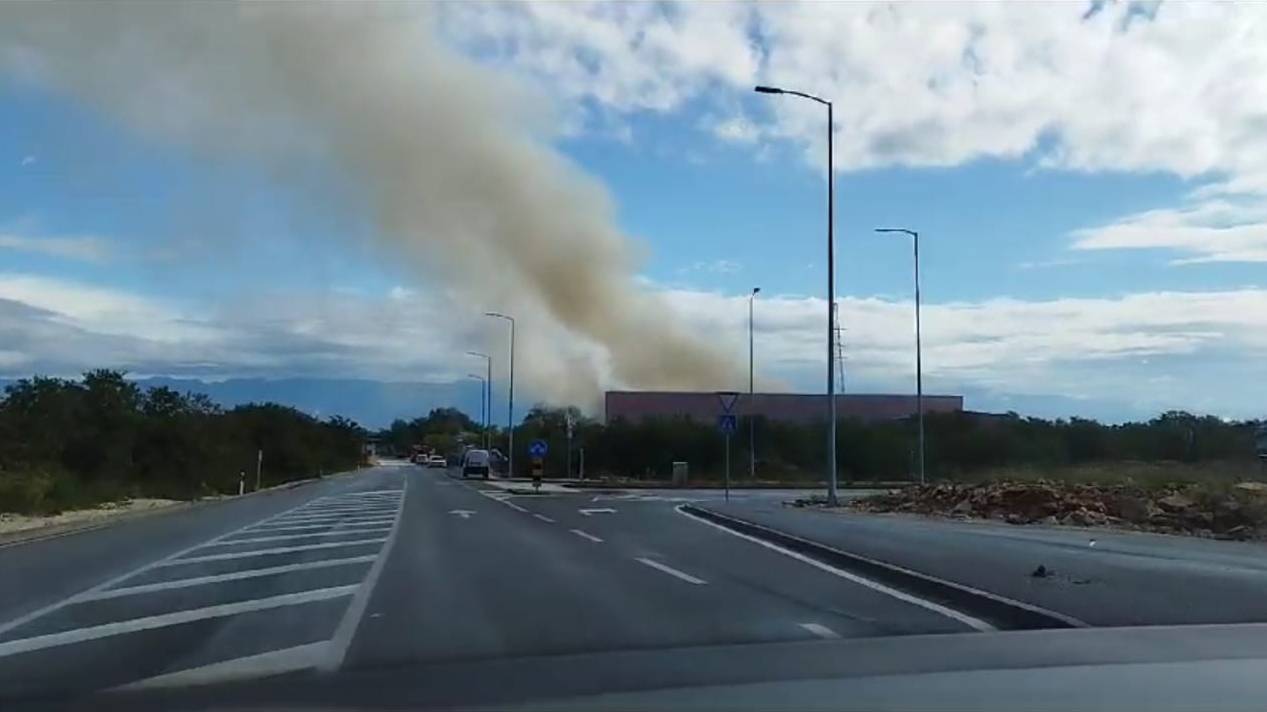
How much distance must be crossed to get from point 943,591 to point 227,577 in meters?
8.73

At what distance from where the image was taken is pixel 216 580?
1731 cm

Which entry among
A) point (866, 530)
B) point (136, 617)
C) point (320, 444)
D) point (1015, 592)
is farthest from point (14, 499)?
point (320, 444)

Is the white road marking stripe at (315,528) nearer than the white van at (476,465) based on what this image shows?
Yes

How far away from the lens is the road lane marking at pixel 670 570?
1720cm

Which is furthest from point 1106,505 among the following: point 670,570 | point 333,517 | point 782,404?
point 782,404

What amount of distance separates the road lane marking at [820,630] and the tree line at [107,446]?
32.2m

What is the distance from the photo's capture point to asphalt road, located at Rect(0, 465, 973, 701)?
1083 cm

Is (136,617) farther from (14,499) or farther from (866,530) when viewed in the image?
(14,499)

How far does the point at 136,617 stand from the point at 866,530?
16.0 m

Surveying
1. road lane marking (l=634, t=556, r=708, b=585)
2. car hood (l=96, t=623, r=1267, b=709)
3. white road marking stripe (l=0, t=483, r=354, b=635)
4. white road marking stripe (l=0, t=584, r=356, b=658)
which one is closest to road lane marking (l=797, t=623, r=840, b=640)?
car hood (l=96, t=623, r=1267, b=709)

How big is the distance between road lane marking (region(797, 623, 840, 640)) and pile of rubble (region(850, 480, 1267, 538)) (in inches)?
687

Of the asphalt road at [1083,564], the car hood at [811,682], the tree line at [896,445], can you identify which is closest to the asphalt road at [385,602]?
the asphalt road at [1083,564]

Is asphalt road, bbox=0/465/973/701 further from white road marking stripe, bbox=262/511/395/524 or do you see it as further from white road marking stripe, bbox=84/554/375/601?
white road marking stripe, bbox=262/511/395/524

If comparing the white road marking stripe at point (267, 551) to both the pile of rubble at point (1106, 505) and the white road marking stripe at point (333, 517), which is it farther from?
the pile of rubble at point (1106, 505)
